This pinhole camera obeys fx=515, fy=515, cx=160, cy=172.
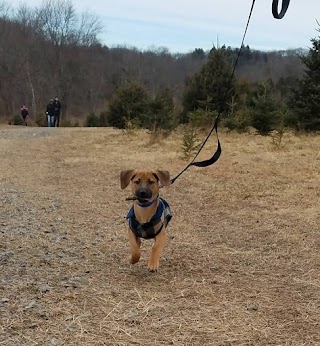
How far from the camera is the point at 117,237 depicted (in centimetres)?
577

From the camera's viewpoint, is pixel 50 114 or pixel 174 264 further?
pixel 50 114

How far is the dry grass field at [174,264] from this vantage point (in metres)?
3.37

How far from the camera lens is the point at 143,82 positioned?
3362 cm

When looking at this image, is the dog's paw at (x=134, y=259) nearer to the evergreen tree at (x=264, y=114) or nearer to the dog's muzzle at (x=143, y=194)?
the dog's muzzle at (x=143, y=194)

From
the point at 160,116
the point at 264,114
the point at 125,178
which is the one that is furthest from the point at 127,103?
the point at 125,178

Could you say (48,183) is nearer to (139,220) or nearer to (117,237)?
(117,237)

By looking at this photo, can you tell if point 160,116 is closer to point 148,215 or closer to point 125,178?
point 125,178

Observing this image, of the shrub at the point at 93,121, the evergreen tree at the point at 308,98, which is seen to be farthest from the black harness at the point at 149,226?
the shrub at the point at 93,121

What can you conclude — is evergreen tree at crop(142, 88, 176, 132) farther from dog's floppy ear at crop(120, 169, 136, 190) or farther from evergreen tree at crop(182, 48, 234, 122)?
dog's floppy ear at crop(120, 169, 136, 190)

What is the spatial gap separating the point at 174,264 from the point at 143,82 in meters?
29.6

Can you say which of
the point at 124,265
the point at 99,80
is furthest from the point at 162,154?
the point at 99,80

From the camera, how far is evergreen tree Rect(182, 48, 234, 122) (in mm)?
21931

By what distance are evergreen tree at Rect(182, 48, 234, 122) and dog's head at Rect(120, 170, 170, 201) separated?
55.9 feet

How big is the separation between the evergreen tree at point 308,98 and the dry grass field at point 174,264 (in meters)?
7.70
